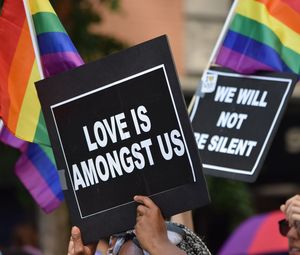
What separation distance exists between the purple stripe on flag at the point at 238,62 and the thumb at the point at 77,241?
5.75 ft

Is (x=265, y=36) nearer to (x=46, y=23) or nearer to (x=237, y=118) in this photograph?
(x=237, y=118)

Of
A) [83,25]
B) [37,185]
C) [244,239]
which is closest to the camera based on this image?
[37,185]

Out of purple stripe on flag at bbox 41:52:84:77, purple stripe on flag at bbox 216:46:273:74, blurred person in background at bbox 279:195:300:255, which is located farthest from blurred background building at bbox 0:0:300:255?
blurred person in background at bbox 279:195:300:255

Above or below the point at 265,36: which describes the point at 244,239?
below

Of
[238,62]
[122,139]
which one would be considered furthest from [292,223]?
[238,62]

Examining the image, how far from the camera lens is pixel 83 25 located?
9477 millimetres

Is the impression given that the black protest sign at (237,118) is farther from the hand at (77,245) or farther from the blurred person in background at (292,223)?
the hand at (77,245)

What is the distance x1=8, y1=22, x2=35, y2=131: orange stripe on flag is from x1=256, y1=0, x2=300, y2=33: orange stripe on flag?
48.9 inches

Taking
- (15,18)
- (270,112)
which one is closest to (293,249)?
(270,112)

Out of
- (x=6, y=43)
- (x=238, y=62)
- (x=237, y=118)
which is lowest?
(x=237, y=118)

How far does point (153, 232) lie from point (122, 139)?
17.1 inches

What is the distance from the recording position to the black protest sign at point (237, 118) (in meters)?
4.95

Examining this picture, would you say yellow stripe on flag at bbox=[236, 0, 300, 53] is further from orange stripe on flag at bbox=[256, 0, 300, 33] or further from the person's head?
the person's head

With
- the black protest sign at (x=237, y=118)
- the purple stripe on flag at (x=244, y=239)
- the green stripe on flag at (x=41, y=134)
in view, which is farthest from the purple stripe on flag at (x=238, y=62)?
the purple stripe on flag at (x=244, y=239)
